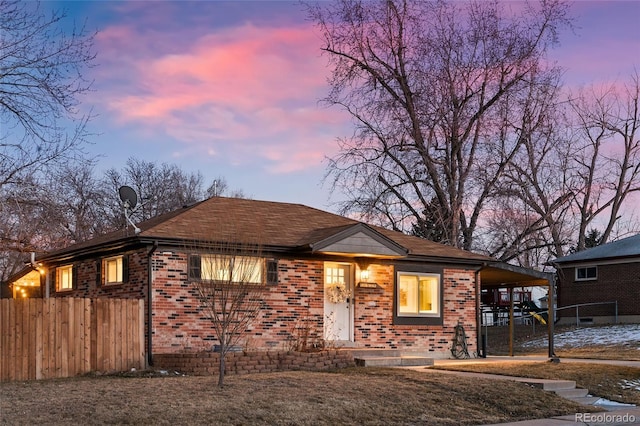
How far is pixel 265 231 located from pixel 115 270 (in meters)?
3.96

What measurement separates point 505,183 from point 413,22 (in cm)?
802

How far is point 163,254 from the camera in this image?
61.4ft

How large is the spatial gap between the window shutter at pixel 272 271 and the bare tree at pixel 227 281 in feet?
0.47

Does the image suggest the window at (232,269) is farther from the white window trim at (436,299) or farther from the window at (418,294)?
the window at (418,294)

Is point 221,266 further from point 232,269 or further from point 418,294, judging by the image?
point 418,294

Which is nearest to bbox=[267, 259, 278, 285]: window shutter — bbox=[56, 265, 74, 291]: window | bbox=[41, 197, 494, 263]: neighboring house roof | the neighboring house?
bbox=[41, 197, 494, 263]: neighboring house roof

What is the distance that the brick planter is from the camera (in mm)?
17016

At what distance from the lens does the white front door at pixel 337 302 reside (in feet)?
69.4

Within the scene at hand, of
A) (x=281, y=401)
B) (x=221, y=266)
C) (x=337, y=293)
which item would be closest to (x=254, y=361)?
(x=221, y=266)

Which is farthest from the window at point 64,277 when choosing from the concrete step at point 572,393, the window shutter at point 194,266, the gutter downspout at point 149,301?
the concrete step at point 572,393

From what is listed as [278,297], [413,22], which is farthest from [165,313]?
[413,22]

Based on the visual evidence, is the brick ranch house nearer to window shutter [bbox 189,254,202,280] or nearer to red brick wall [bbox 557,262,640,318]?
window shutter [bbox 189,254,202,280]

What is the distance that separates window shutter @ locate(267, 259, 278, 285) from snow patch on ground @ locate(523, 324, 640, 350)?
1319cm

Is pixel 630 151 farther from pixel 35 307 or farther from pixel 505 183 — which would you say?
pixel 35 307
